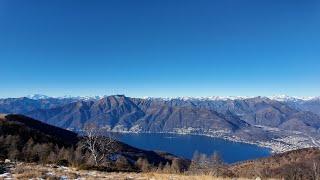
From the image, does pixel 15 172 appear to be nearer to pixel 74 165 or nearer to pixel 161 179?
pixel 74 165

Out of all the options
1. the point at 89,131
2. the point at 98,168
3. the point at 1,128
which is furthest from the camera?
the point at 1,128

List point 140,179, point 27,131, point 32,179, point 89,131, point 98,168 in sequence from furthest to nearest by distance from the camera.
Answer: point 27,131 → point 89,131 → point 98,168 → point 140,179 → point 32,179

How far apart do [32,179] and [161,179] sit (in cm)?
610

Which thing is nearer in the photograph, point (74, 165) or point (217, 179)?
point (217, 179)

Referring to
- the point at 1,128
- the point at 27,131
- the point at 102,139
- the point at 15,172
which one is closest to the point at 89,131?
the point at 102,139

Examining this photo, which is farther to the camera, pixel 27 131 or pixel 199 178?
pixel 27 131

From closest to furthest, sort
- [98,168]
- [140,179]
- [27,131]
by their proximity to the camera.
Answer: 1. [140,179]
2. [98,168]
3. [27,131]

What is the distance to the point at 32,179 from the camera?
1547 cm

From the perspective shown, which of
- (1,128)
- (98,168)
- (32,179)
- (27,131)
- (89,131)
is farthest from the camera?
(27,131)

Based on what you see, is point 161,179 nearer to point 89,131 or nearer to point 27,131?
point 89,131

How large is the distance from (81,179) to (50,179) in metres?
1.46

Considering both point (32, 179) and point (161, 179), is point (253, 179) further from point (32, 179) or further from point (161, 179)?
point (32, 179)

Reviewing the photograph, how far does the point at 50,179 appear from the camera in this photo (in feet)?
51.4

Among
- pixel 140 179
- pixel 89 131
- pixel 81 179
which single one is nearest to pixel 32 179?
pixel 81 179
